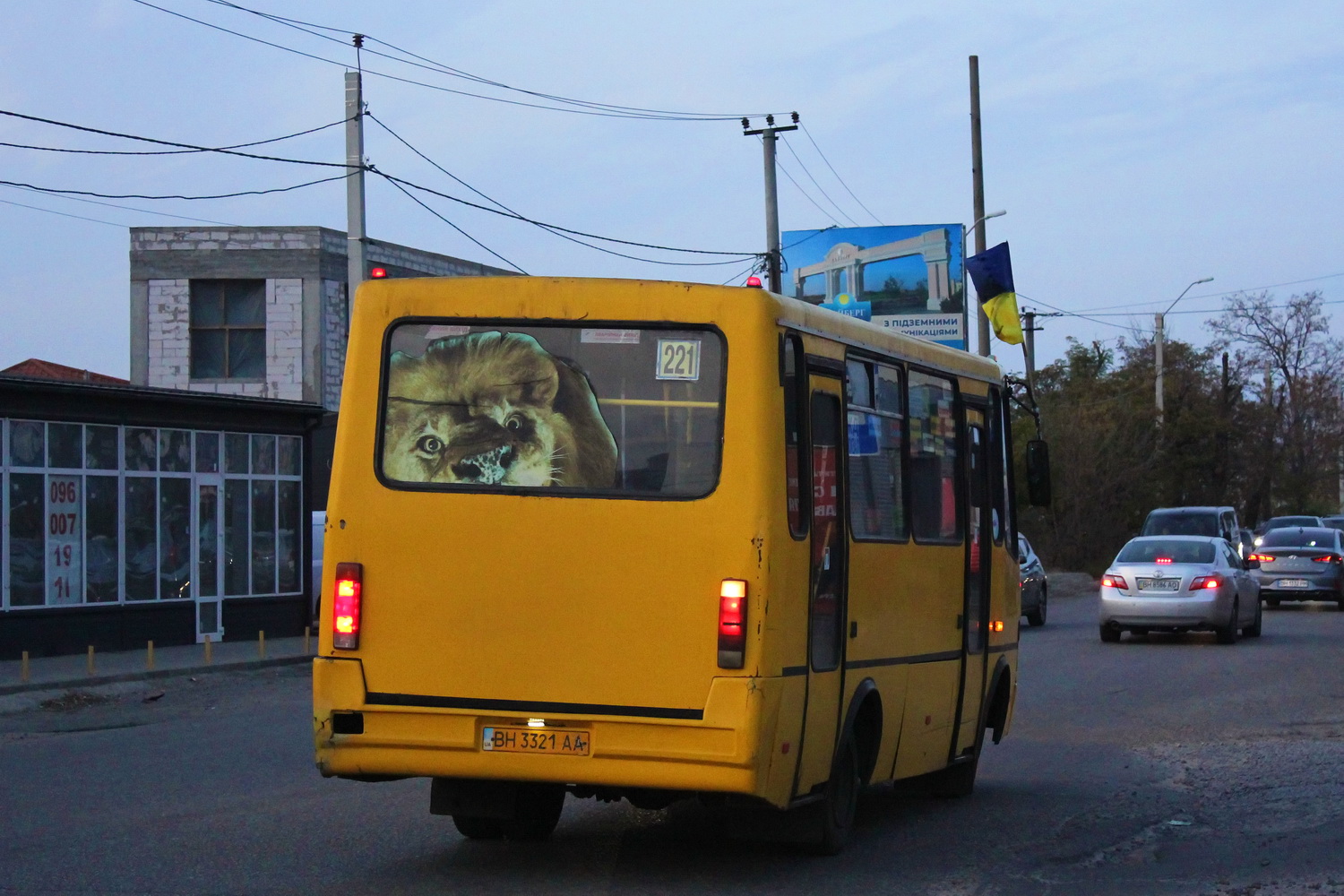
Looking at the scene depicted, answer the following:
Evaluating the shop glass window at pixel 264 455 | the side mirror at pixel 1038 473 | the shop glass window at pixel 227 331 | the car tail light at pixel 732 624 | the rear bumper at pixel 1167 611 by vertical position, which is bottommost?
the rear bumper at pixel 1167 611

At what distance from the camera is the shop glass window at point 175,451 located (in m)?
24.8

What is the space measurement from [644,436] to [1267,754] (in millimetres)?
7214

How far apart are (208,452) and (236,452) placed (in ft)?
1.95

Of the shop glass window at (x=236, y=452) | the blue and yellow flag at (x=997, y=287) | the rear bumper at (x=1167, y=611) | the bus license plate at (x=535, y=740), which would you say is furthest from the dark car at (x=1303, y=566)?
the bus license plate at (x=535, y=740)

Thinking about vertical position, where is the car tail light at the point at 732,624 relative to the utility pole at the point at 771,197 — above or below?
below

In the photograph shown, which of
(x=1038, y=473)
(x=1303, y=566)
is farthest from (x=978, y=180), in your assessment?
(x=1038, y=473)

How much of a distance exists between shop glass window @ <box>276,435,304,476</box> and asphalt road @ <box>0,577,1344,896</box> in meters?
11.5

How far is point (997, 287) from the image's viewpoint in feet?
118

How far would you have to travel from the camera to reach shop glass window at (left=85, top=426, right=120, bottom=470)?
23.5 metres

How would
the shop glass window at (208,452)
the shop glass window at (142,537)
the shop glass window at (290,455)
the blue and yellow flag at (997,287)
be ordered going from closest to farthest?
the shop glass window at (142,537)
the shop glass window at (208,452)
the shop glass window at (290,455)
the blue and yellow flag at (997,287)

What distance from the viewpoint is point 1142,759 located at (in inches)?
482

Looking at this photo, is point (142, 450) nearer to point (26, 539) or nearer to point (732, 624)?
point (26, 539)

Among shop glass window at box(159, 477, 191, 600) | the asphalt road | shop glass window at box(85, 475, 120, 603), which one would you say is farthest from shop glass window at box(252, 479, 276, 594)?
the asphalt road

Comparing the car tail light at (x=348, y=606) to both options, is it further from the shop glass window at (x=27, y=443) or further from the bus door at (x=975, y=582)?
the shop glass window at (x=27, y=443)
